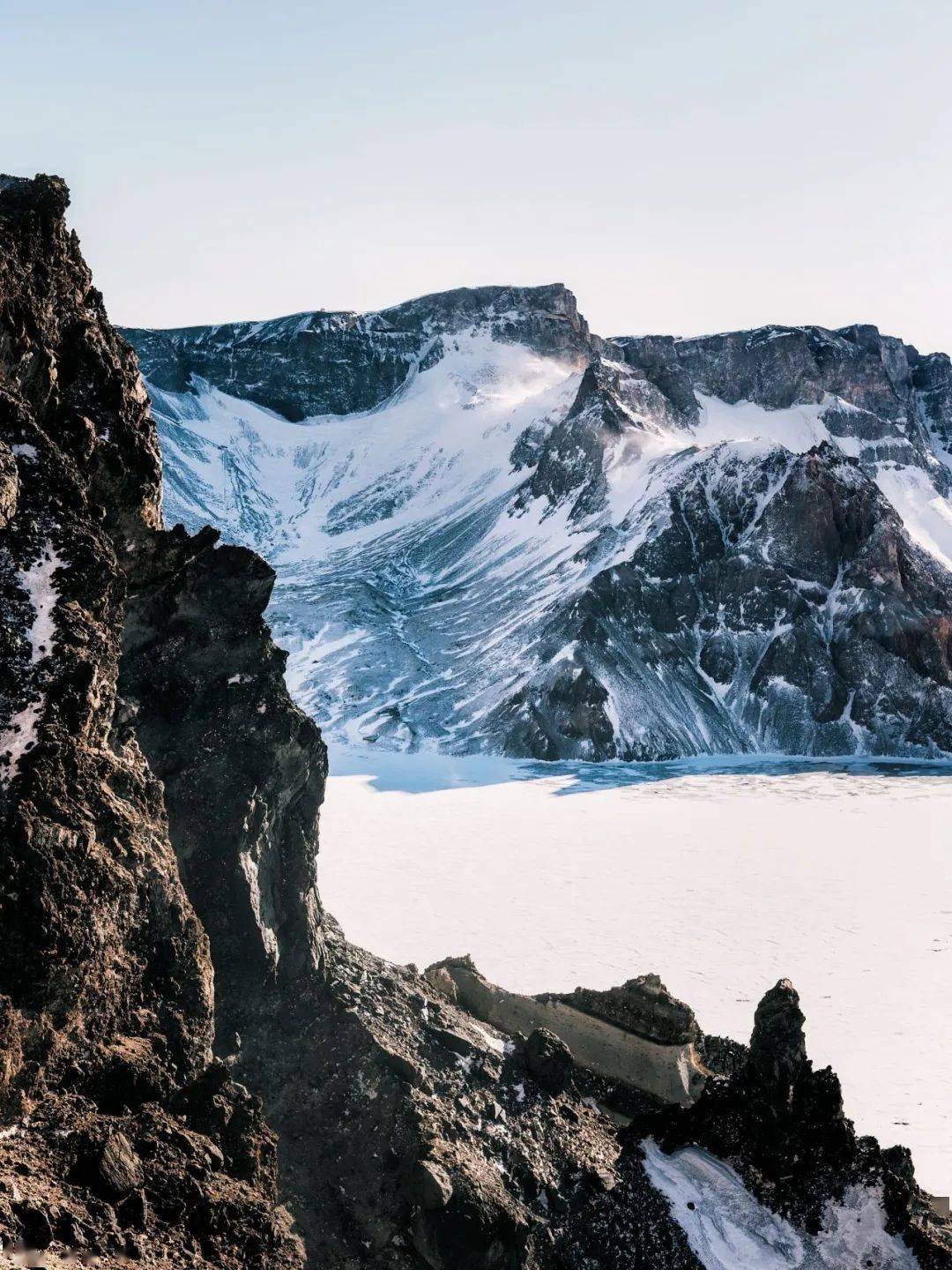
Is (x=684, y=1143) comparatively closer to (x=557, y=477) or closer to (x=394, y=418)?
(x=557, y=477)

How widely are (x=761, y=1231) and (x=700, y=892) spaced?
34.4m

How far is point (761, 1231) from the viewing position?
2169 centimetres

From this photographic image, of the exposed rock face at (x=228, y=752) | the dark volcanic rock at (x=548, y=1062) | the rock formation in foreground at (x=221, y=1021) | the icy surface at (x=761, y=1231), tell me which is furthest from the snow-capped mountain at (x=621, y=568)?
the icy surface at (x=761, y=1231)

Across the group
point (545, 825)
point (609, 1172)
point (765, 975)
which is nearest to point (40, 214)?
point (609, 1172)

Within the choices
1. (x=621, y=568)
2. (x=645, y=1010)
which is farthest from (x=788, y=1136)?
(x=621, y=568)

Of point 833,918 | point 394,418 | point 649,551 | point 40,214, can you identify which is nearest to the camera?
point 40,214

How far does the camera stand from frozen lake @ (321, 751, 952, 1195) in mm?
36938

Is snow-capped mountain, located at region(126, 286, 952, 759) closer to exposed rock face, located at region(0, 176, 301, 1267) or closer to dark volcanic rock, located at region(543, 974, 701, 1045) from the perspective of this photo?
dark volcanic rock, located at region(543, 974, 701, 1045)

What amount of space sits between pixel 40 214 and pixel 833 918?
43.8 meters

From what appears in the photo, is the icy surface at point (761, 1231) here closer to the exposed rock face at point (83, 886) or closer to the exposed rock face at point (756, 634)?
the exposed rock face at point (83, 886)

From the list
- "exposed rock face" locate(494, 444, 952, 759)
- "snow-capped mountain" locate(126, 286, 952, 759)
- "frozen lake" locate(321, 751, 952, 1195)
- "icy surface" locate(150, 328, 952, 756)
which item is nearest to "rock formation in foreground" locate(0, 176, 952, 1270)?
"frozen lake" locate(321, 751, 952, 1195)

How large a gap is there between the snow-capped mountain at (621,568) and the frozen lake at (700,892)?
12.1 metres

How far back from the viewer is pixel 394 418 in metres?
196

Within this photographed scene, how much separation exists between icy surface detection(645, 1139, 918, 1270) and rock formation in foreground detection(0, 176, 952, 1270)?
79mm
